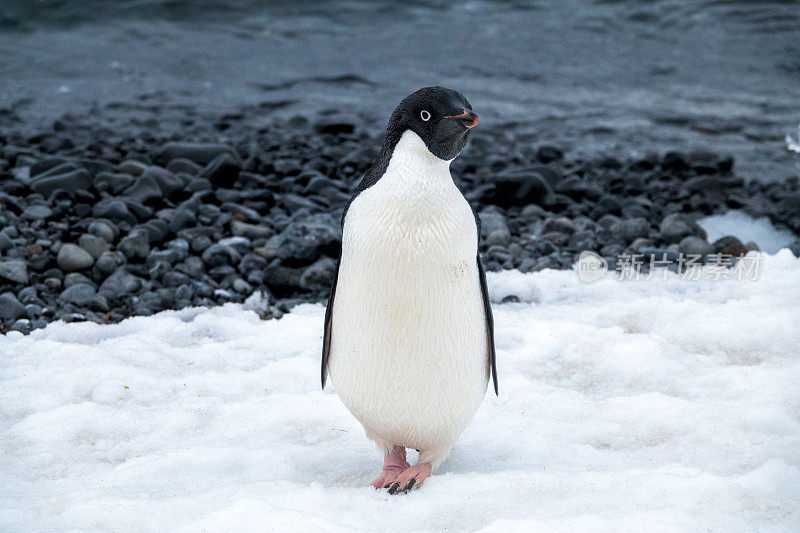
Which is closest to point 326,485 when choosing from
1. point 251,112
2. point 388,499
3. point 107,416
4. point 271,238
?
point 388,499

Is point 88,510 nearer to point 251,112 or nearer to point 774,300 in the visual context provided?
point 774,300

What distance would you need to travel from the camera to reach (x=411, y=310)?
2.59m

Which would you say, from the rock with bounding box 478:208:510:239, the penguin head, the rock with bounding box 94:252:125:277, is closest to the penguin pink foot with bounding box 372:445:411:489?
the penguin head

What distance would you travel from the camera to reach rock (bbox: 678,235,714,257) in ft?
17.7

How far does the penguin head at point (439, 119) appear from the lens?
8.20ft

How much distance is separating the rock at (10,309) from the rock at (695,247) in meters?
4.23

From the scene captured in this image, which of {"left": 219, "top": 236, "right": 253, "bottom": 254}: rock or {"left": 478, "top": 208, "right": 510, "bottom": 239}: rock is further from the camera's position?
{"left": 478, "top": 208, "right": 510, "bottom": 239}: rock

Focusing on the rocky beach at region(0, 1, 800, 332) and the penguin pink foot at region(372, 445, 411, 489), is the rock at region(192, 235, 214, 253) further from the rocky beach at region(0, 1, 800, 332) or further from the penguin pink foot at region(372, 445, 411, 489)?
the penguin pink foot at region(372, 445, 411, 489)

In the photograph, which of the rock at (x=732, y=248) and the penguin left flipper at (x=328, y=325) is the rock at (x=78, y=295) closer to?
the penguin left flipper at (x=328, y=325)

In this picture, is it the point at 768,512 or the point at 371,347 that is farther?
the point at 371,347

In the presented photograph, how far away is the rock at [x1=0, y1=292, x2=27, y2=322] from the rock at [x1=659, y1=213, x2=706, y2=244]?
435 centimetres

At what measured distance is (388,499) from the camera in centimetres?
258

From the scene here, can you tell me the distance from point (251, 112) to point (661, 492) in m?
8.03

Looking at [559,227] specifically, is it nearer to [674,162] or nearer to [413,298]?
[674,162]
